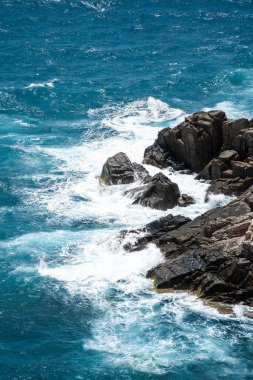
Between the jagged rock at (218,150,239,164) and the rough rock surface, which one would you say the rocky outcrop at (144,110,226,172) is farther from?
the jagged rock at (218,150,239,164)

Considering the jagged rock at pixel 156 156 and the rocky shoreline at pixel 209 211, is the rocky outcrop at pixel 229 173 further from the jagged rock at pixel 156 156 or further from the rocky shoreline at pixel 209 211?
the jagged rock at pixel 156 156

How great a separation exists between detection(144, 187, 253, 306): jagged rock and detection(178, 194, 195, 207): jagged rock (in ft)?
24.2

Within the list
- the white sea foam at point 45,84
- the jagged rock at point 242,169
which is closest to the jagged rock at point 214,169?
the jagged rock at point 242,169

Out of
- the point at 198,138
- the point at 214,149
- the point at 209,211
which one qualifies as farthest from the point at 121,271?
the point at 214,149

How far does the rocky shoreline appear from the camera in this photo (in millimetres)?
60500

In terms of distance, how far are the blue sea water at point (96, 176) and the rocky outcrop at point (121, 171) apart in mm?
1636

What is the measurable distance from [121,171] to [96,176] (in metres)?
5.04

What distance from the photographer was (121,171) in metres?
82.2

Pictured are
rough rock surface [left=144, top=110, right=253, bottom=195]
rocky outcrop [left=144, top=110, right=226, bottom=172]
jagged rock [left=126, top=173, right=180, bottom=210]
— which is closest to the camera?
rough rock surface [left=144, top=110, right=253, bottom=195]

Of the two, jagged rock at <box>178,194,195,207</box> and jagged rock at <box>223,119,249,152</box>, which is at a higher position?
jagged rock at <box>223,119,249,152</box>

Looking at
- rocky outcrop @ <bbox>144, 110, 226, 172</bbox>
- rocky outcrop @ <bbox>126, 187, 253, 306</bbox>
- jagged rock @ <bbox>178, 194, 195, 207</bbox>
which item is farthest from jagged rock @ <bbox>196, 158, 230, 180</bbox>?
rocky outcrop @ <bbox>126, 187, 253, 306</bbox>

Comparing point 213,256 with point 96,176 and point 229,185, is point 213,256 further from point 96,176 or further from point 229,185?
point 96,176

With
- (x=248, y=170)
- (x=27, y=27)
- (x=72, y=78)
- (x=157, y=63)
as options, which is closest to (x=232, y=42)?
(x=157, y=63)

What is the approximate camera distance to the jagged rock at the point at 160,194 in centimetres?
7588
